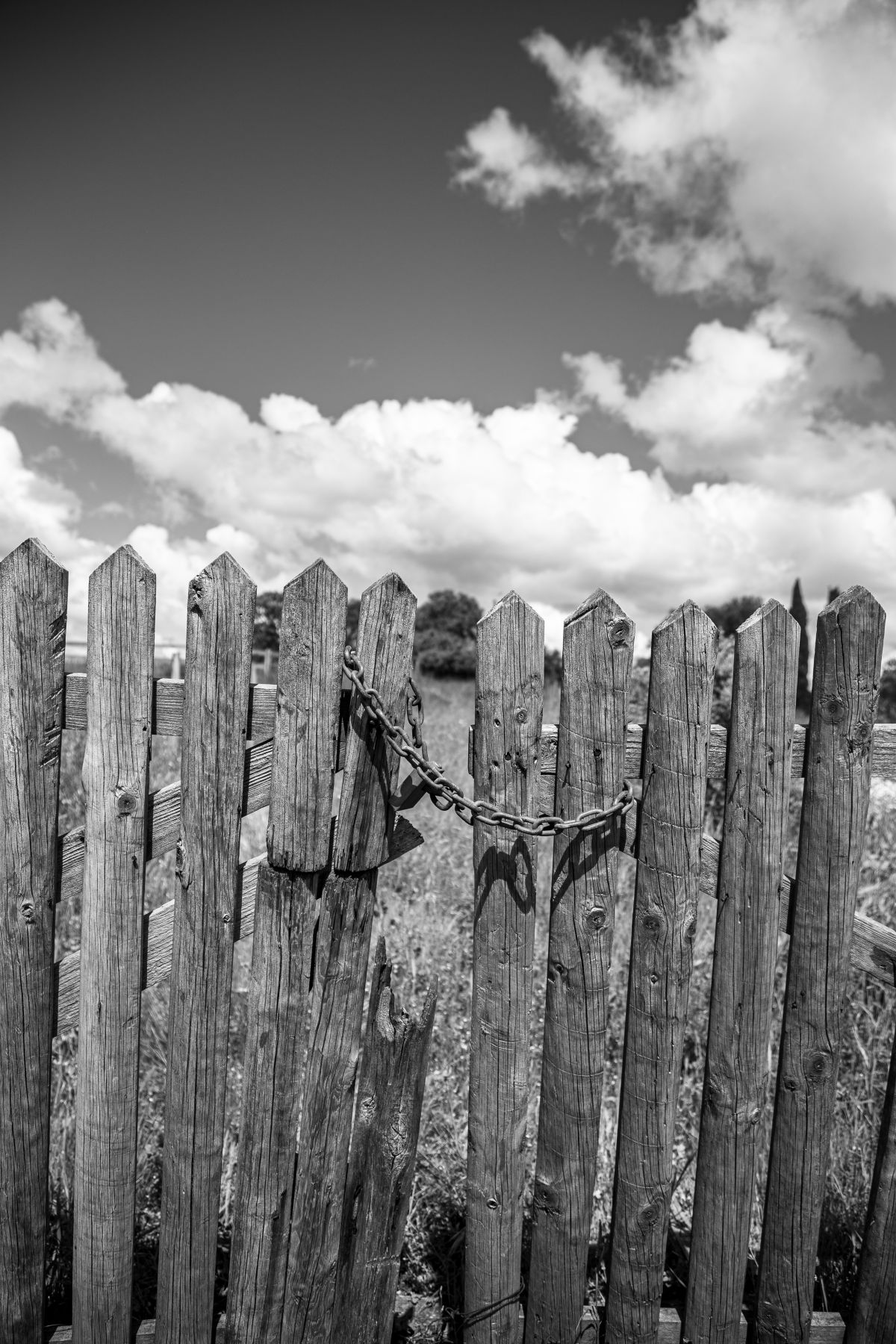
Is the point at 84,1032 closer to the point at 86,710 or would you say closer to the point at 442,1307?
the point at 86,710

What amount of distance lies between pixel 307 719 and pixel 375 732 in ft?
0.53

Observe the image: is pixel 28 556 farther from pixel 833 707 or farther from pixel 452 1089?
pixel 452 1089

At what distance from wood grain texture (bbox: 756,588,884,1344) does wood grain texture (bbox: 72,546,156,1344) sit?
5.33ft

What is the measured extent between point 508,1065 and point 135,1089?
3.06ft

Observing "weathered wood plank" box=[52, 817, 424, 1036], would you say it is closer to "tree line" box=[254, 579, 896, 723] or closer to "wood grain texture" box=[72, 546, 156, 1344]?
"wood grain texture" box=[72, 546, 156, 1344]

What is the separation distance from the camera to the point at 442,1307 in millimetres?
2436

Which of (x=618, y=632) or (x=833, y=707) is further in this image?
(x=833, y=707)

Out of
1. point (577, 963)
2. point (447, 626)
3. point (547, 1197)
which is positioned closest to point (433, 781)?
point (577, 963)

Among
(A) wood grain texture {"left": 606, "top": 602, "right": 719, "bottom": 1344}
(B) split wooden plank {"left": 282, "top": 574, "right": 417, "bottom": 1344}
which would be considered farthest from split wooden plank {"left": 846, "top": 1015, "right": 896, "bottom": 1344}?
(B) split wooden plank {"left": 282, "top": 574, "right": 417, "bottom": 1344}

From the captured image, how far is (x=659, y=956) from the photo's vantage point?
2.01 meters

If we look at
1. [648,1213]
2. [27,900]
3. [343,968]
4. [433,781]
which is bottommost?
[648,1213]

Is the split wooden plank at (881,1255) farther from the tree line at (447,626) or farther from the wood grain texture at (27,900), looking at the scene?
the tree line at (447,626)

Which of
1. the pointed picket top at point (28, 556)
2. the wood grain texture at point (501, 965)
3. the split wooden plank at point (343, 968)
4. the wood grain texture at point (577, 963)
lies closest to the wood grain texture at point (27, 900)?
the pointed picket top at point (28, 556)

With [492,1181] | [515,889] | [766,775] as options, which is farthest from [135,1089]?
[766,775]
